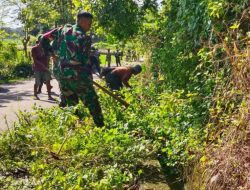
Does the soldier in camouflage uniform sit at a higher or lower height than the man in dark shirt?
higher

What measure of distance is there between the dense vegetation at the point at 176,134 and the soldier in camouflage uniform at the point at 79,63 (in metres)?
0.33

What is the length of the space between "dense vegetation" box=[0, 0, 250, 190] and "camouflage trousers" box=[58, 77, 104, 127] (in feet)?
0.44

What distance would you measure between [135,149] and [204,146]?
2.68 ft

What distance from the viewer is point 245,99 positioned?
139 inches

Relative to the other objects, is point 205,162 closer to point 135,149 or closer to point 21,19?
point 135,149

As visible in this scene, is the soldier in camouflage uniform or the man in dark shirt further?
the man in dark shirt

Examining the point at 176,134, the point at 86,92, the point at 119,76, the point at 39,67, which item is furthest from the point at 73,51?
the point at 39,67

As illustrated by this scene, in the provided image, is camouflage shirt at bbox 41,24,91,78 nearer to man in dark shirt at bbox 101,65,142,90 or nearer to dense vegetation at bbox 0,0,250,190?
dense vegetation at bbox 0,0,250,190

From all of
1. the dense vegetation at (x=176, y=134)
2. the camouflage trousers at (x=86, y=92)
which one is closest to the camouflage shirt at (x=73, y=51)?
the camouflage trousers at (x=86, y=92)

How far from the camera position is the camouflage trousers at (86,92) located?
18.9 feet

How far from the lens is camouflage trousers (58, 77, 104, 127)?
18.9 feet

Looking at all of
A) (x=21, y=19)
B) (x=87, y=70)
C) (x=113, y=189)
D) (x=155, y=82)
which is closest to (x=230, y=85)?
(x=113, y=189)

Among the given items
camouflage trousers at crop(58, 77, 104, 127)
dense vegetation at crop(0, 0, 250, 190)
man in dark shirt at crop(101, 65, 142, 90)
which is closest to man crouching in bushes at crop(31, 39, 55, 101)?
man in dark shirt at crop(101, 65, 142, 90)

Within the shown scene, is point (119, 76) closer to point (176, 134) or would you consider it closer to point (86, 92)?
point (86, 92)
